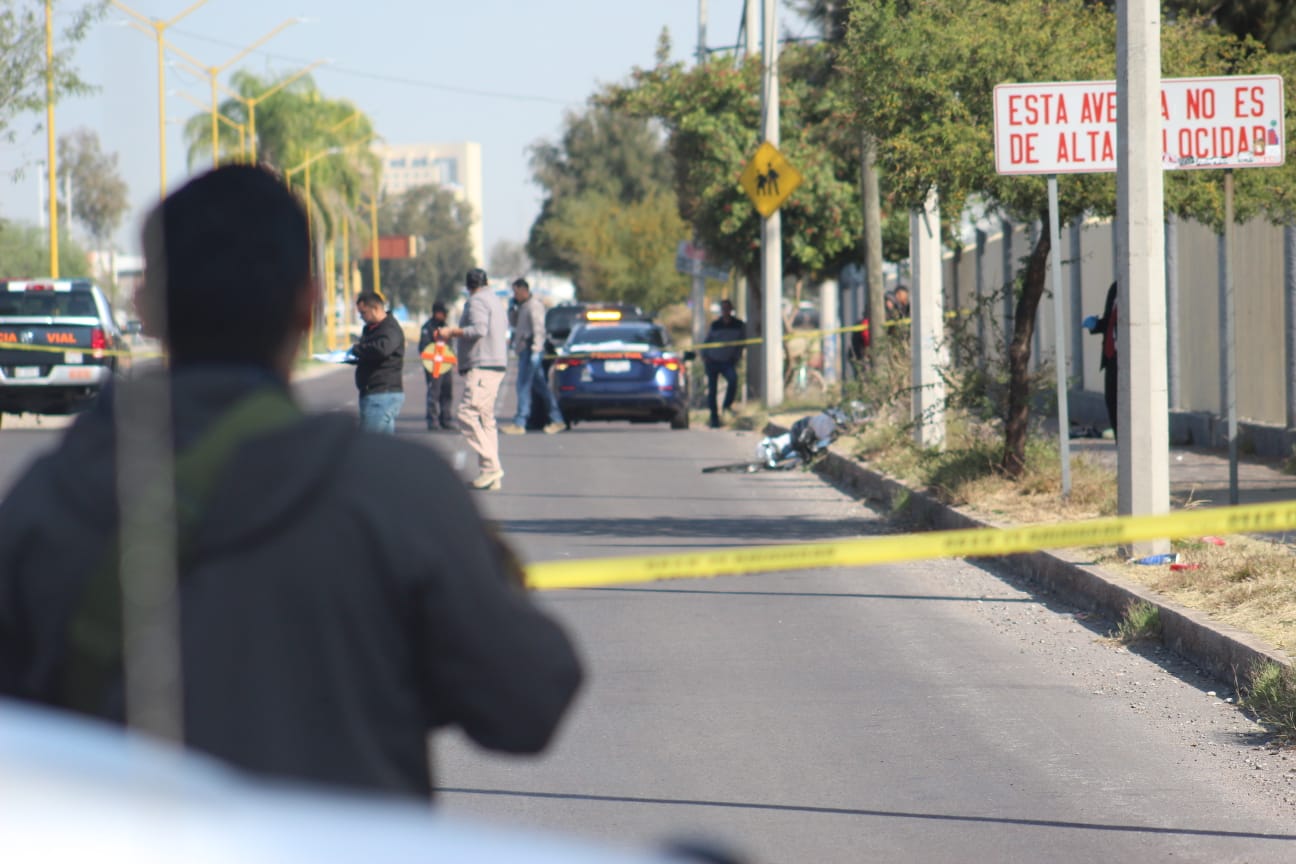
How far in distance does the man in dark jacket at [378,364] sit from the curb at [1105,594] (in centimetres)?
407

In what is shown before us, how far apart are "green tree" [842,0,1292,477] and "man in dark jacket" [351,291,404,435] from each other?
167 inches

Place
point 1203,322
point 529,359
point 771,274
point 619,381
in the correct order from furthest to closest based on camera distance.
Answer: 1. point 771,274
2. point 619,381
3. point 529,359
4. point 1203,322

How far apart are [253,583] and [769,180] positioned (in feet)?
75.8

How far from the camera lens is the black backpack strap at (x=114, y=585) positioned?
198cm

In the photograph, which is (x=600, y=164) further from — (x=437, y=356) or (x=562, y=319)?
(x=437, y=356)

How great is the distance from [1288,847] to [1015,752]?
1305mm

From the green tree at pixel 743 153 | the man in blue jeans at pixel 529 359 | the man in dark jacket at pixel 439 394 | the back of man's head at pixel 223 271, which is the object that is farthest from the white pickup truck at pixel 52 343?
the back of man's head at pixel 223 271

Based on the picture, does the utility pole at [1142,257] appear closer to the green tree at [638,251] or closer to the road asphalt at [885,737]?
the road asphalt at [885,737]

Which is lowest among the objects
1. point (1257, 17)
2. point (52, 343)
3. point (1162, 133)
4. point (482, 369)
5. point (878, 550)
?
point (878, 550)

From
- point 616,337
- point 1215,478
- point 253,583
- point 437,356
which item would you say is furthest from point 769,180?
point 253,583

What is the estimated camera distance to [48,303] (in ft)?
81.5

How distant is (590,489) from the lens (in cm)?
1641

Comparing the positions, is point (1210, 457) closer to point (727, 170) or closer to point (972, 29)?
point (972, 29)

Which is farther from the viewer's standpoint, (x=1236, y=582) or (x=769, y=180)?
(x=769, y=180)
